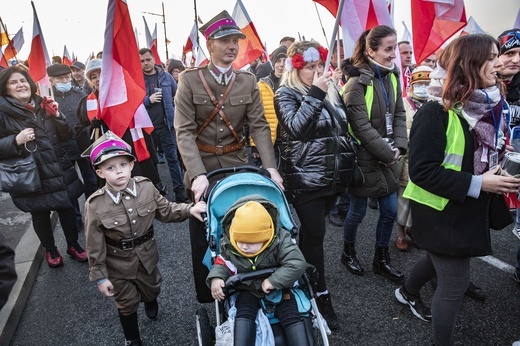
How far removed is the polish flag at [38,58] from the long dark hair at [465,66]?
4.75 meters

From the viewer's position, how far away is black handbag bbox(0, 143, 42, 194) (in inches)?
133

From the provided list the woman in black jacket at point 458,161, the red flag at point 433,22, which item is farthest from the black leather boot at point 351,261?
the red flag at point 433,22

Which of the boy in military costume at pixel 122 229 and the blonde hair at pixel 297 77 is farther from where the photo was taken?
the blonde hair at pixel 297 77

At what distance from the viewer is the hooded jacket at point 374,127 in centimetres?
304

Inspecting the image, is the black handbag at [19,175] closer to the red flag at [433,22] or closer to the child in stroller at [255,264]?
the child in stroller at [255,264]

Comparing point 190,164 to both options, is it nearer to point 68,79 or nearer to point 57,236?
point 57,236

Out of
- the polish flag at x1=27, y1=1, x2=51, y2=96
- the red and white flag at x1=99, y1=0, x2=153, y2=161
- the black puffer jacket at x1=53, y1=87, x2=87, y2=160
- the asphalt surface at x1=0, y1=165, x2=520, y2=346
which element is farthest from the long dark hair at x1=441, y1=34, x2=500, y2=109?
the black puffer jacket at x1=53, y1=87, x2=87, y2=160

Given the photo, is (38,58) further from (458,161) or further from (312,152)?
(458,161)

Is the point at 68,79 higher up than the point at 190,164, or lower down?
higher up

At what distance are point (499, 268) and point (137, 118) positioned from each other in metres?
4.38

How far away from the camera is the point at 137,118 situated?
443cm

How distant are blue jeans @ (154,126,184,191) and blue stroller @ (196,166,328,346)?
3.21 metres

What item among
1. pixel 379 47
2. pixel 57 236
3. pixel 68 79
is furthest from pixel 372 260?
pixel 68 79

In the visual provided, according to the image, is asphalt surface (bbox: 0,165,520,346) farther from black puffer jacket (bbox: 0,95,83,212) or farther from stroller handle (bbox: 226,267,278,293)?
stroller handle (bbox: 226,267,278,293)
